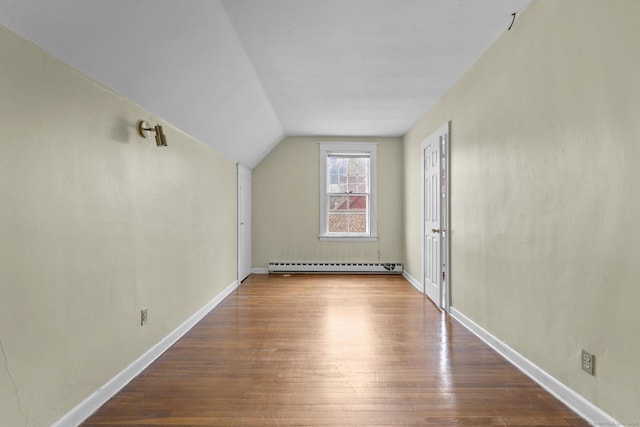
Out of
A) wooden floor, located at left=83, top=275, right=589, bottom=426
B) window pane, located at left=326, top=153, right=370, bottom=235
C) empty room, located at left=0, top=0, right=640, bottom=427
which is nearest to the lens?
empty room, located at left=0, top=0, right=640, bottom=427

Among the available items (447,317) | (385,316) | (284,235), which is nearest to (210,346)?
(385,316)

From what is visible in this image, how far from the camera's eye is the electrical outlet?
6.33 ft

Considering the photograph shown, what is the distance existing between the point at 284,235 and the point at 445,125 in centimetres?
343

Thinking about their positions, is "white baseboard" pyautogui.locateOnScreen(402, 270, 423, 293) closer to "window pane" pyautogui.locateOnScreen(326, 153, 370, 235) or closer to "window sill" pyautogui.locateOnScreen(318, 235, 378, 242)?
"window sill" pyautogui.locateOnScreen(318, 235, 378, 242)

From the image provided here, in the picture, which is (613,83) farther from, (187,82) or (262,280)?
(262,280)

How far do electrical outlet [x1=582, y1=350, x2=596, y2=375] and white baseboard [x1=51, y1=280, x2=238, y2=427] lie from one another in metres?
2.61

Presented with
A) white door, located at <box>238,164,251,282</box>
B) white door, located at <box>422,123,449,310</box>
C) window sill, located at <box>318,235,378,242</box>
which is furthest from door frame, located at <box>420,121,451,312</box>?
white door, located at <box>238,164,251,282</box>

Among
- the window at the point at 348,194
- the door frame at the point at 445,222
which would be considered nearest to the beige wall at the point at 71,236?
the door frame at the point at 445,222

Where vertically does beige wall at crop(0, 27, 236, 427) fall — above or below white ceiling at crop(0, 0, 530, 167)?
below

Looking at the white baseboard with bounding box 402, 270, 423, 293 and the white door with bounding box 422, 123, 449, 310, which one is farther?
the white baseboard with bounding box 402, 270, 423, 293

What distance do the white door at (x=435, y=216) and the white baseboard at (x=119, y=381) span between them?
264cm

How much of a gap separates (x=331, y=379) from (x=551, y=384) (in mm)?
1312

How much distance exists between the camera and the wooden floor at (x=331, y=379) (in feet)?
6.58

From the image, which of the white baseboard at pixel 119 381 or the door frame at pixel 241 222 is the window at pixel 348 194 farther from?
the white baseboard at pixel 119 381
